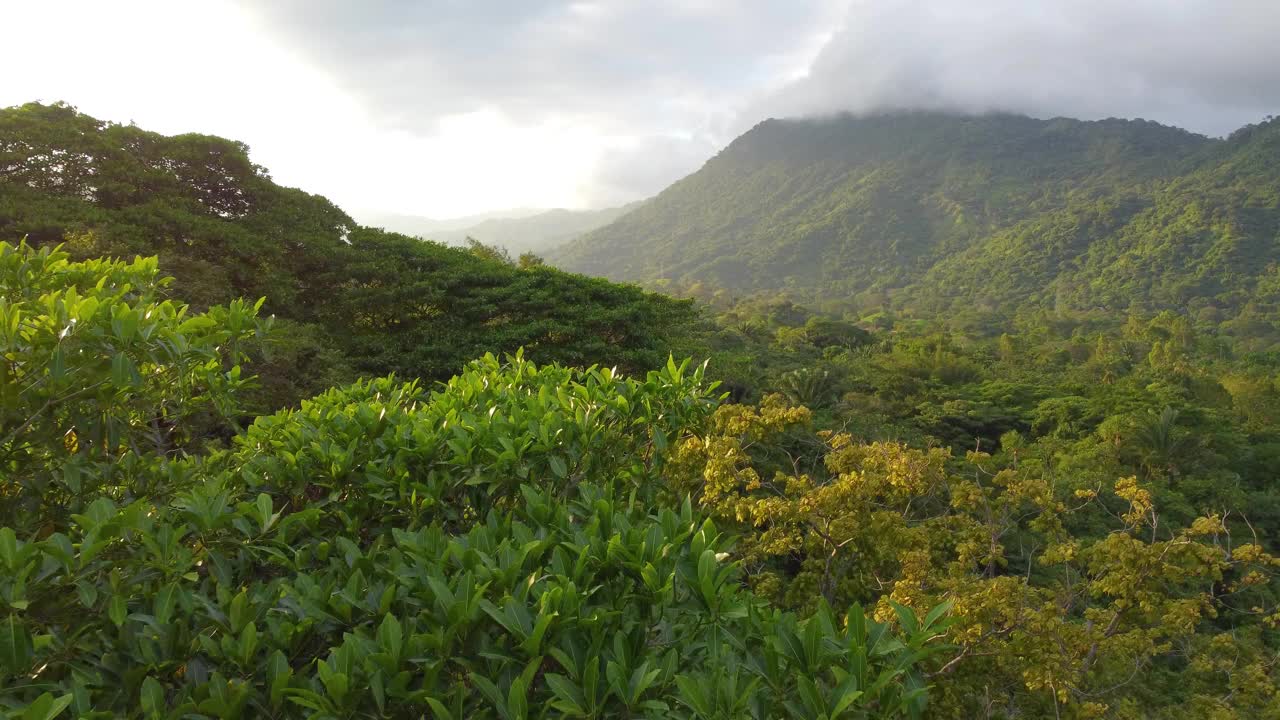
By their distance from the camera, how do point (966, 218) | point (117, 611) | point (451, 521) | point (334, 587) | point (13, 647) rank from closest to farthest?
1. point (13, 647)
2. point (117, 611)
3. point (334, 587)
4. point (451, 521)
5. point (966, 218)

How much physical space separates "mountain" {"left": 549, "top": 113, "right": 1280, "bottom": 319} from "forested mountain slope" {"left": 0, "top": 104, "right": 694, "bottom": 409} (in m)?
71.1

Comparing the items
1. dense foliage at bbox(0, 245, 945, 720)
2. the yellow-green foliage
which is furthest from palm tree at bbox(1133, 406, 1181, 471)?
dense foliage at bbox(0, 245, 945, 720)

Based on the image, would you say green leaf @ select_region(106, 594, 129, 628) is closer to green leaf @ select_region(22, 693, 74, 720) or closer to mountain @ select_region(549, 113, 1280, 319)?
green leaf @ select_region(22, 693, 74, 720)

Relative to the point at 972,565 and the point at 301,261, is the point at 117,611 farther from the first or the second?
the point at 301,261

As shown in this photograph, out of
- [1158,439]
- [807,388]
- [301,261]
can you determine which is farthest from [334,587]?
[1158,439]

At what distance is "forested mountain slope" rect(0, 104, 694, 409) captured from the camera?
9.45 meters

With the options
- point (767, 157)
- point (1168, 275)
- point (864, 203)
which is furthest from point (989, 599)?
point (767, 157)

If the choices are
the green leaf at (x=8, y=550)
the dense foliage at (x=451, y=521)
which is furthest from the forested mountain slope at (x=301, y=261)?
the green leaf at (x=8, y=550)

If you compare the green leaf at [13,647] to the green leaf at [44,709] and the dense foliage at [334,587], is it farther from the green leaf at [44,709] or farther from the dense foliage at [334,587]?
the green leaf at [44,709]

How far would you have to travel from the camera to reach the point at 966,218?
11288 centimetres

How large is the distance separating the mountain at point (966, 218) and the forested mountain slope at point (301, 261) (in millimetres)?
71064

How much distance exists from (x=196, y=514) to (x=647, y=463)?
167 cm

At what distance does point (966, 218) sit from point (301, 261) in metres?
124

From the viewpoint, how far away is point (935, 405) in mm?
19141
